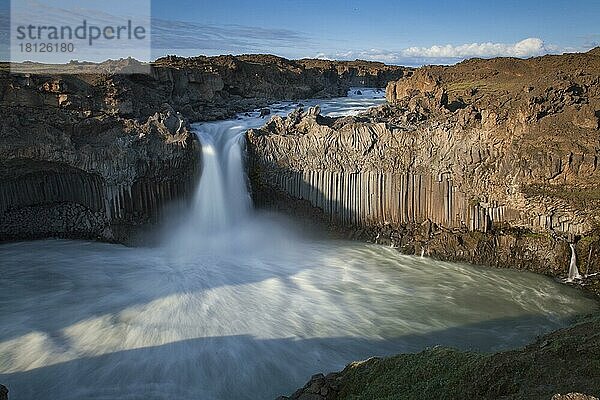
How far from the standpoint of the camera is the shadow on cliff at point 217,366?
9109mm

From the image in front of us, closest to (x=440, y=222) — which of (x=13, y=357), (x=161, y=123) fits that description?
(x=161, y=123)

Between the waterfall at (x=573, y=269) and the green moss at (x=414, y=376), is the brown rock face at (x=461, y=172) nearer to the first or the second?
the waterfall at (x=573, y=269)

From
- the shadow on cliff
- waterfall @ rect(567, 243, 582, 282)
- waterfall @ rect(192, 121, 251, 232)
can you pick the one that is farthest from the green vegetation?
waterfall @ rect(192, 121, 251, 232)

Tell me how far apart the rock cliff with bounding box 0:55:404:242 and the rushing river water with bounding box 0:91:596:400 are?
1008 millimetres

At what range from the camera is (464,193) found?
16.3 m

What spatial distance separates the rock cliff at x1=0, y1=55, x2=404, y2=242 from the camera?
16109mm

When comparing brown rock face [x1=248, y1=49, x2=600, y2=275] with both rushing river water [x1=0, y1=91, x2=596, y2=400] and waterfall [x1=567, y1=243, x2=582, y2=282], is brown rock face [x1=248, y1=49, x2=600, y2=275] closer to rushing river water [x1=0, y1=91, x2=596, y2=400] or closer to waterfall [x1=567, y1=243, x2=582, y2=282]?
waterfall [x1=567, y1=243, x2=582, y2=282]

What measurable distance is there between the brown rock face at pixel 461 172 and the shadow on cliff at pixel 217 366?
458cm

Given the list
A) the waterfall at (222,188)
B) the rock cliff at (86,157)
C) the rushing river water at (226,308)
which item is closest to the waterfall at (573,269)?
the rushing river water at (226,308)

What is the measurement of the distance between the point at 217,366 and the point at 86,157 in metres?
10.1

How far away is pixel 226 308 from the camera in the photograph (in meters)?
12.3

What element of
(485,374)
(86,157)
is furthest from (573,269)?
(86,157)

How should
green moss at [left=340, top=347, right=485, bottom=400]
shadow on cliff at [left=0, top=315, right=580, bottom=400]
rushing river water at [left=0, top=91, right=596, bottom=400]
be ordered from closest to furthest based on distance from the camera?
green moss at [left=340, top=347, right=485, bottom=400]
shadow on cliff at [left=0, top=315, right=580, bottom=400]
rushing river water at [left=0, top=91, right=596, bottom=400]

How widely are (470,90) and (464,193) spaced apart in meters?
11.9
